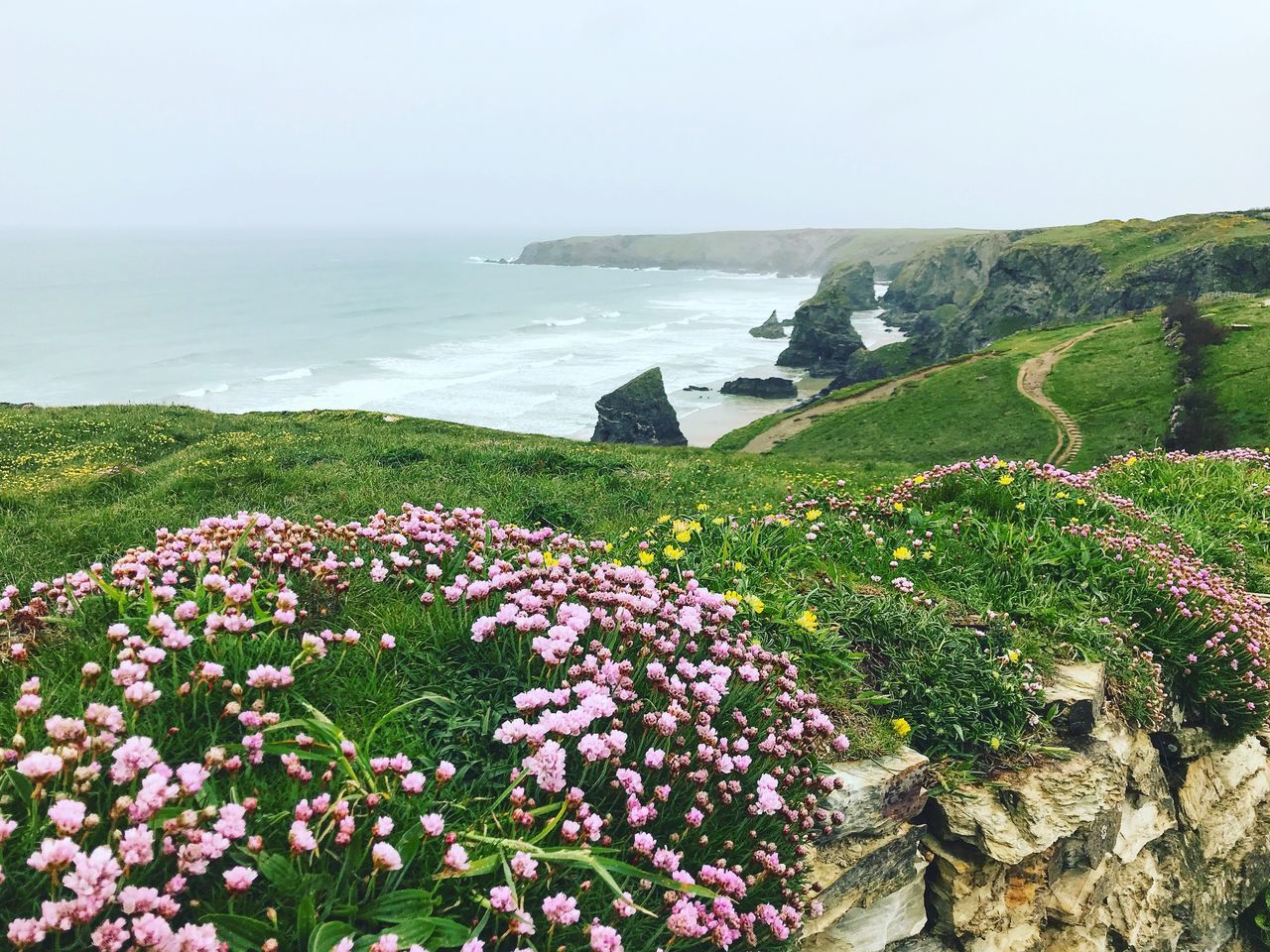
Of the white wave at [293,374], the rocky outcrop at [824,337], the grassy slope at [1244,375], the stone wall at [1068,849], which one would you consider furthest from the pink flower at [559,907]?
the rocky outcrop at [824,337]

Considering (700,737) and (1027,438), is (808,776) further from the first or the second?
(1027,438)

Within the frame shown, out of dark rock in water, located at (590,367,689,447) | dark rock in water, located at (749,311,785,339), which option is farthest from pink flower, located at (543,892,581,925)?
dark rock in water, located at (749,311,785,339)

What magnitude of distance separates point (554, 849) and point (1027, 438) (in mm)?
61918

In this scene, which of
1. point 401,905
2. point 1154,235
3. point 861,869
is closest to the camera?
point 401,905

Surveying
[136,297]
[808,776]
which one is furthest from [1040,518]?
[136,297]

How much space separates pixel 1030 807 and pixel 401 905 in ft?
13.9

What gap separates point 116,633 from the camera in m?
2.79

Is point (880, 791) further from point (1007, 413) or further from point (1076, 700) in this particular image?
point (1007, 413)

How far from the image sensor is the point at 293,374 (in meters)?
88.9

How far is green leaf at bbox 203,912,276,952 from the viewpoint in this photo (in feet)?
6.79

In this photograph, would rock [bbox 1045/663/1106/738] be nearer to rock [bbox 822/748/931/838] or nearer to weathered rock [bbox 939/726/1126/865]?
weathered rock [bbox 939/726/1126/865]

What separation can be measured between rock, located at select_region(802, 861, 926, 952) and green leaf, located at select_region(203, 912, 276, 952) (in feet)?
9.52

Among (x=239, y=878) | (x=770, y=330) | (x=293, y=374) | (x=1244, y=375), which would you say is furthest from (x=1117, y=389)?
(x=293, y=374)

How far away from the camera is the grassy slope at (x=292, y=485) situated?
8.75 meters
